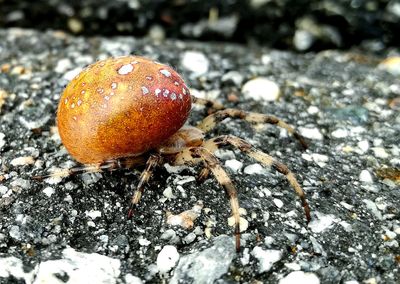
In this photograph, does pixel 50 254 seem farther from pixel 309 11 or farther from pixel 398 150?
pixel 309 11

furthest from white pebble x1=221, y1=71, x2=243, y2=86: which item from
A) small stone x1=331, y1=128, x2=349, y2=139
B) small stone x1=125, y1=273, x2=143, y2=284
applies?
small stone x1=125, y1=273, x2=143, y2=284

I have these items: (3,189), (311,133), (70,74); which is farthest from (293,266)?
(70,74)

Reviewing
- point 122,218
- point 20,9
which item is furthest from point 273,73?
point 20,9

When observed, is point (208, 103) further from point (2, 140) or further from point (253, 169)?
point (2, 140)

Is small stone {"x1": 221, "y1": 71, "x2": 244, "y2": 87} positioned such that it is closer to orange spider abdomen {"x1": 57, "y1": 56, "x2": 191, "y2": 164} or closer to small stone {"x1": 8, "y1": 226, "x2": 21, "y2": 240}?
orange spider abdomen {"x1": 57, "y1": 56, "x2": 191, "y2": 164}

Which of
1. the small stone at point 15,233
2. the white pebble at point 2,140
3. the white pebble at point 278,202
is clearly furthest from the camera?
the white pebble at point 2,140

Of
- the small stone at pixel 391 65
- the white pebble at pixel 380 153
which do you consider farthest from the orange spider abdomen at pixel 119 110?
the small stone at pixel 391 65

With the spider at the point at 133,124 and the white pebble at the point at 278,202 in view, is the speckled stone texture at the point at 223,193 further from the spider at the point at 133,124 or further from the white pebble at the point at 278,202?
the spider at the point at 133,124
